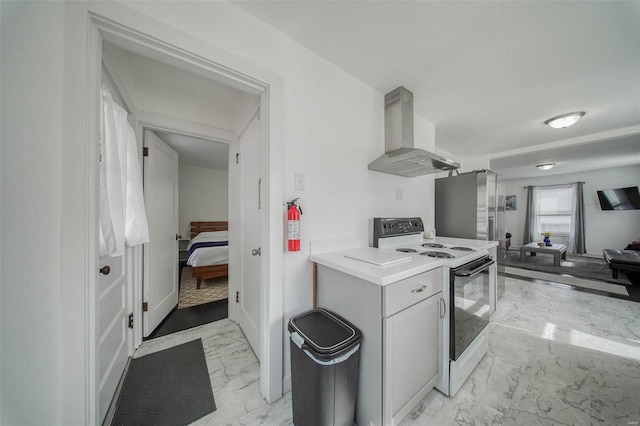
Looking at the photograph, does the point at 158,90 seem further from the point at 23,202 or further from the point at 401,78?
the point at 401,78

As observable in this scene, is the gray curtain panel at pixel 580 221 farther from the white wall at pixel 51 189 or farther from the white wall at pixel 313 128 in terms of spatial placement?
the white wall at pixel 51 189

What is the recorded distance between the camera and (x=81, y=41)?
838 mm

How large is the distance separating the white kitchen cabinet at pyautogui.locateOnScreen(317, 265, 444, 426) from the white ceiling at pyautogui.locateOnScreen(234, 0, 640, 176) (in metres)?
1.58

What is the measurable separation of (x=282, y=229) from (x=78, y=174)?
3.11 ft

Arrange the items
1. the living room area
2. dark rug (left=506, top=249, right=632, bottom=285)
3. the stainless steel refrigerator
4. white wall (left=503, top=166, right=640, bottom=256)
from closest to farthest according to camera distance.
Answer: the stainless steel refrigerator, the living room area, dark rug (left=506, top=249, right=632, bottom=285), white wall (left=503, top=166, right=640, bottom=256)

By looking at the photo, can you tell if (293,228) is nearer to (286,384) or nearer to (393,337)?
(393,337)

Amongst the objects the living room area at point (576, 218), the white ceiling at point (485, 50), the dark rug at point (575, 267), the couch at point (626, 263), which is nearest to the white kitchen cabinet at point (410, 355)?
the white ceiling at point (485, 50)

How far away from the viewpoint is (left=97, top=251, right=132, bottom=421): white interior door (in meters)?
1.16

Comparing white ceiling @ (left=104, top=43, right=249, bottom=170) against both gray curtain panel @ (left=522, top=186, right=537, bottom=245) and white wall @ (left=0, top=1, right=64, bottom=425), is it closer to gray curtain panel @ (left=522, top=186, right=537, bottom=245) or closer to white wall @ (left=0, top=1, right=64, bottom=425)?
white wall @ (left=0, top=1, right=64, bottom=425)

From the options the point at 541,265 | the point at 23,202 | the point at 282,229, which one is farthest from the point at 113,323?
the point at 541,265

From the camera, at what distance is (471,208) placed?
2.55 metres

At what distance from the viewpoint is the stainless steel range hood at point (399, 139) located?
1.77 meters

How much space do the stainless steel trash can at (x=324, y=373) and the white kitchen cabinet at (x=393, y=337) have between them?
0.07m

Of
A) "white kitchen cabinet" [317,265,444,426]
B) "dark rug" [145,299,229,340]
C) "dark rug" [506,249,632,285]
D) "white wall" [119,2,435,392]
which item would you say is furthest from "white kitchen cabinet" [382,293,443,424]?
"dark rug" [506,249,632,285]
